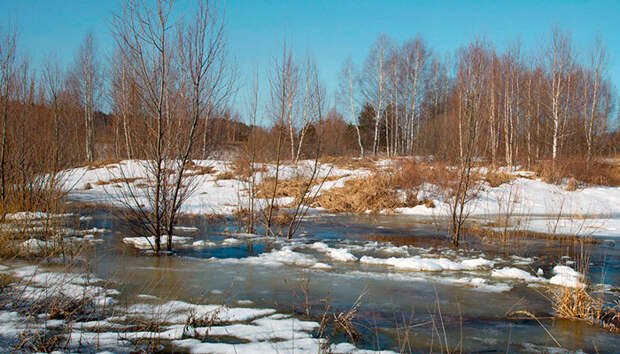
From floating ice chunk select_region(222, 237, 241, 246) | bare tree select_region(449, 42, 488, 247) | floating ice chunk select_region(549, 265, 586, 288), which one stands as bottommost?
floating ice chunk select_region(222, 237, 241, 246)

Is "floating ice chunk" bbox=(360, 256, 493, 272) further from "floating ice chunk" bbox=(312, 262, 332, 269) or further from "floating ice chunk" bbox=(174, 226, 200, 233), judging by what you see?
"floating ice chunk" bbox=(174, 226, 200, 233)

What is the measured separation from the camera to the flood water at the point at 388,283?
3.65 metres

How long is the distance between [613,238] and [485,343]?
752 centimetres

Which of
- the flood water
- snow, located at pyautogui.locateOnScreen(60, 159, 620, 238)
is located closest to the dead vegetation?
snow, located at pyautogui.locateOnScreen(60, 159, 620, 238)

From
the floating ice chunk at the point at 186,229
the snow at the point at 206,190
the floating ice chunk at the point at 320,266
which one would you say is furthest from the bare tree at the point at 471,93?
the floating ice chunk at the point at 186,229

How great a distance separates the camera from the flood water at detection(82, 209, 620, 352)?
3650mm

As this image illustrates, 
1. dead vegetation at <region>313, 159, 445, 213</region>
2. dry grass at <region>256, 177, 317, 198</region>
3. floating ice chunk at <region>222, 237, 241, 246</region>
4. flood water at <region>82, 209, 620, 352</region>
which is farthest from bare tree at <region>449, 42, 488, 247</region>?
dry grass at <region>256, 177, 317, 198</region>

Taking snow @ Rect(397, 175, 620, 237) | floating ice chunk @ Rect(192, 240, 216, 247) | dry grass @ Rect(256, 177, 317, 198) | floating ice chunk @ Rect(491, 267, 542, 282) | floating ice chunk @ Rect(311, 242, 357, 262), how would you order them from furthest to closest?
dry grass @ Rect(256, 177, 317, 198)
snow @ Rect(397, 175, 620, 237)
floating ice chunk @ Rect(192, 240, 216, 247)
floating ice chunk @ Rect(311, 242, 357, 262)
floating ice chunk @ Rect(491, 267, 542, 282)

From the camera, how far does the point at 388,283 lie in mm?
5352

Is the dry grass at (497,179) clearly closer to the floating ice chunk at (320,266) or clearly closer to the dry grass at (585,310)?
the floating ice chunk at (320,266)

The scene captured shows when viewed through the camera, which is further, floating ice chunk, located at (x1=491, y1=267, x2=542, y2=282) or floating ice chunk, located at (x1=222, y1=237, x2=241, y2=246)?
→ floating ice chunk, located at (x1=222, y1=237, x2=241, y2=246)

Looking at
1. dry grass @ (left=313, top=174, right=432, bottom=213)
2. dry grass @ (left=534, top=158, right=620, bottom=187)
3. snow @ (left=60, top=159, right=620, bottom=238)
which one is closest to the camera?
snow @ (left=60, top=159, right=620, bottom=238)

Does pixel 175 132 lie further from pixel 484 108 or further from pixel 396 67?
pixel 396 67

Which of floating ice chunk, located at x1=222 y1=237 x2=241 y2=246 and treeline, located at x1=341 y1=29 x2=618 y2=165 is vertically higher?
treeline, located at x1=341 y1=29 x2=618 y2=165
